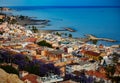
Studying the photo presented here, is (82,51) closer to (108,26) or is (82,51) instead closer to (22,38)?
(22,38)

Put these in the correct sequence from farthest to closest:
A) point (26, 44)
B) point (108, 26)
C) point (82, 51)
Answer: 1. point (108, 26)
2. point (26, 44)
3. point (82, 51)

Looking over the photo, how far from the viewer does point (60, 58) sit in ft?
28.0

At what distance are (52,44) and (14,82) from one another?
681 cm

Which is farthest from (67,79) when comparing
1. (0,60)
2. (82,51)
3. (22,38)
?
(22,38)

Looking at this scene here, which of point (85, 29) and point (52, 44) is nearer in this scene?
point (52, 44)

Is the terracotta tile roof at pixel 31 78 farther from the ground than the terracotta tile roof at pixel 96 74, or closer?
farther from the ground

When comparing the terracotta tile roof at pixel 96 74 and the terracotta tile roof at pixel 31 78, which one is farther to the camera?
the terracotta tile roof at pixel 96 74

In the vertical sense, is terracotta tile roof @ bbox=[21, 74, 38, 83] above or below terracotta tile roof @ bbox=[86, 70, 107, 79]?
above

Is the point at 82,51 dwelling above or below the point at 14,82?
below

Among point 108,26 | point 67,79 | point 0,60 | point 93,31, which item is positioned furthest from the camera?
point 108,26

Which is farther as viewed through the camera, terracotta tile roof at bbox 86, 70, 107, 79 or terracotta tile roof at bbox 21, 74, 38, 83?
terracotta tile roof at bbox 86, 70, 107, 79

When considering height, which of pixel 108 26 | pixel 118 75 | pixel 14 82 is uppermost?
pixel 14 82

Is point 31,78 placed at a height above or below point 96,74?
above

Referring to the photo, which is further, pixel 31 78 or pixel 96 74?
pixel 96 74
